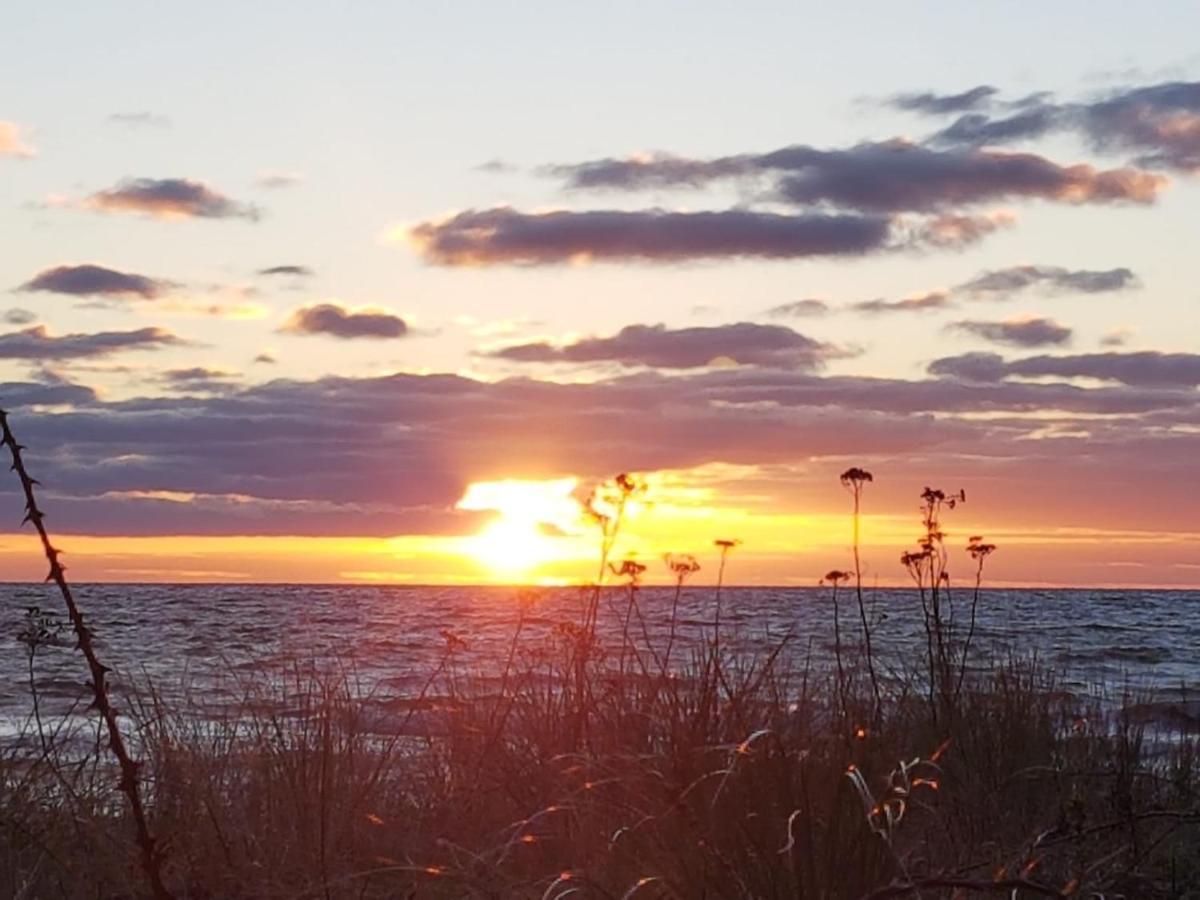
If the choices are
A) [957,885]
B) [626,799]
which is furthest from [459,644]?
[957,885]

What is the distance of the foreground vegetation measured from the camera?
4582 millimetres

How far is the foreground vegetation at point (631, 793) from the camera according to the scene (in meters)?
4.58

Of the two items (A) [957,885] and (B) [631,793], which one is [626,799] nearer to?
(B) [631,793]

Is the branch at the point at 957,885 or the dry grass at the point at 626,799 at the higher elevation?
the branch at the point at 957,885

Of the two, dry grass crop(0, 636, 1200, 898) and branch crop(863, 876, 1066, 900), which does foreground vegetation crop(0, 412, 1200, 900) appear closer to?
dry grass crop(0, 636, 1200, 898)

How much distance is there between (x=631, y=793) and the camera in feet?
18.4

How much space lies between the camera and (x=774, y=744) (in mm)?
4836

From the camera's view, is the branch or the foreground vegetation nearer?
the branch

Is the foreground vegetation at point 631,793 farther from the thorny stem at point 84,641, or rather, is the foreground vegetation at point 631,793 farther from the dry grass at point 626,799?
the thorny stem at point 84,641

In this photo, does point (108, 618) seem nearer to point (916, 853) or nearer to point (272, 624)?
point (272, 624)

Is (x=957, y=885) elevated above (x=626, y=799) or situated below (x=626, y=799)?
above

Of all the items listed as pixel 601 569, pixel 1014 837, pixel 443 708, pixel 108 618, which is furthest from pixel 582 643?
pixel 108 618

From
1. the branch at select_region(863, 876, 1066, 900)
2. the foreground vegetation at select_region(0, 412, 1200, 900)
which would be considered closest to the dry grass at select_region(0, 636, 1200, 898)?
the foreground vegetation at select_region(0, 412, 1200, 900)

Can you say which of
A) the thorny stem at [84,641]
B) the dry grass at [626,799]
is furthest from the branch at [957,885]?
the thorny stem at [84,641]
